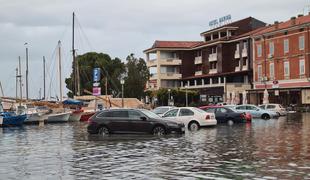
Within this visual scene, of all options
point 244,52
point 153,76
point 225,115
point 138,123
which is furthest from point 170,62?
point 138,123

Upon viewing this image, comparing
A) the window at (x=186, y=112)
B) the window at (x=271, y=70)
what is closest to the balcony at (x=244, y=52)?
the window at (x=271, y=70)

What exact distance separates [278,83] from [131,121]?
1995 inches

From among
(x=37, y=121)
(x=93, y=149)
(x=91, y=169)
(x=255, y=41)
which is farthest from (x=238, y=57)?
(x=91, y=169)

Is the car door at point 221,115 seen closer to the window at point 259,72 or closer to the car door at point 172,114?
the car door at point 172,114

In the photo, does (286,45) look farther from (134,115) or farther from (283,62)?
(134,115)

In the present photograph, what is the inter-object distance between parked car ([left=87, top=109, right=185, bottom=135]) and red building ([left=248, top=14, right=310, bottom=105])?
4226 cm

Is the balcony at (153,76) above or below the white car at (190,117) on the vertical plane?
above

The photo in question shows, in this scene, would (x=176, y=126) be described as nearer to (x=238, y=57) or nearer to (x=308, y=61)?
(x=308, y=61)

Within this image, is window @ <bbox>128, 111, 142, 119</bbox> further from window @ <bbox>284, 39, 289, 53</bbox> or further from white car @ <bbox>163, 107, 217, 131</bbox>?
window @ <bbox>284, 39, 289, 53</bbox>

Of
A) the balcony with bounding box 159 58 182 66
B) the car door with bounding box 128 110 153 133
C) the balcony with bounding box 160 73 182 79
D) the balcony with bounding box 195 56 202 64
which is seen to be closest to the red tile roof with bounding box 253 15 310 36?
the balcony with bounding box 195 56 202 64

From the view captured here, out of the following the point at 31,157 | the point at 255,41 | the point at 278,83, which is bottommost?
the point at 31,157

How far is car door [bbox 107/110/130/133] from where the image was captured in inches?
1043

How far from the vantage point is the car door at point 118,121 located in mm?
26484

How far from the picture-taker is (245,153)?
17.0 meters
